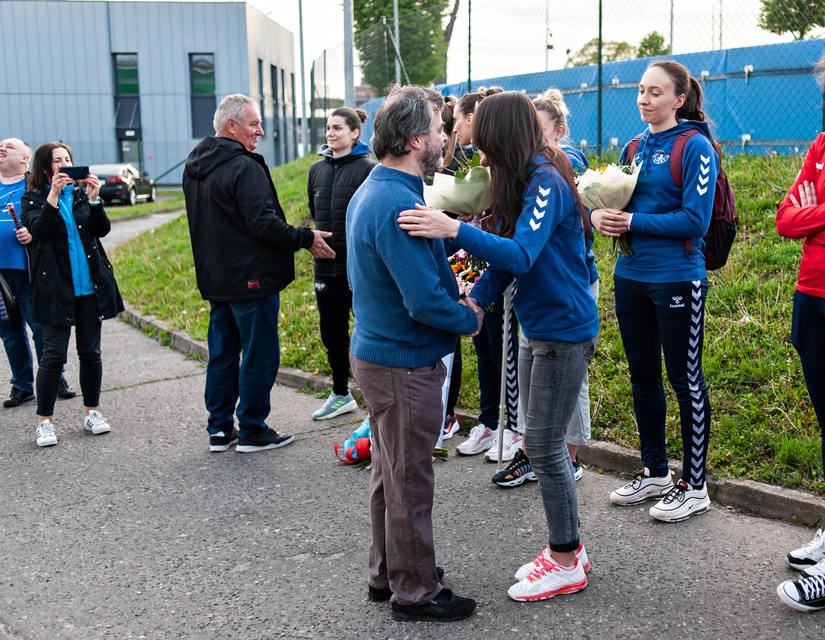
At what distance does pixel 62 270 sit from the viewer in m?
6.23

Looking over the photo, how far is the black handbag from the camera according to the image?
265 inches

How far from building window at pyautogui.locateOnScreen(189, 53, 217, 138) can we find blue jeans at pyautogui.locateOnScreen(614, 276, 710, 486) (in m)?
40.5

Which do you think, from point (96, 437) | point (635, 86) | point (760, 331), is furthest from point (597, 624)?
point (635, 86)

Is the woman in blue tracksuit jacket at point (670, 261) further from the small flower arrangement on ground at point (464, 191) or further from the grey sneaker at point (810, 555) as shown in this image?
the small flower arrangement on ground at point (464, 191)

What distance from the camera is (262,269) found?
577 centimetres

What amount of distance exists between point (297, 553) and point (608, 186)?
2.36 m

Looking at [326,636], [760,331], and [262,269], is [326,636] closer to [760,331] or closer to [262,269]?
[262,269]

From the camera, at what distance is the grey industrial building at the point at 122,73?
134ft

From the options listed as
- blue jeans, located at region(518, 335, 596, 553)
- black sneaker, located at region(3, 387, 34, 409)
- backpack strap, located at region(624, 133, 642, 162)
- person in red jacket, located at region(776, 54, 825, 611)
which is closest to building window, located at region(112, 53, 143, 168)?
black sneaker, located at region(3, 387, 34, 409)

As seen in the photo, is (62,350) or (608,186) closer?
(608,186)

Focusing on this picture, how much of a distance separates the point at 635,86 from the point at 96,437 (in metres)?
7.96

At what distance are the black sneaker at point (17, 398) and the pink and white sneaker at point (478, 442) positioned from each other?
154 inches

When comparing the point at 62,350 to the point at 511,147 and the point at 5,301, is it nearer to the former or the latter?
the point at 5,301

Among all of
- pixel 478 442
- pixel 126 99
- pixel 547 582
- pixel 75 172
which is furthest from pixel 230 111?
pixel 126 99
